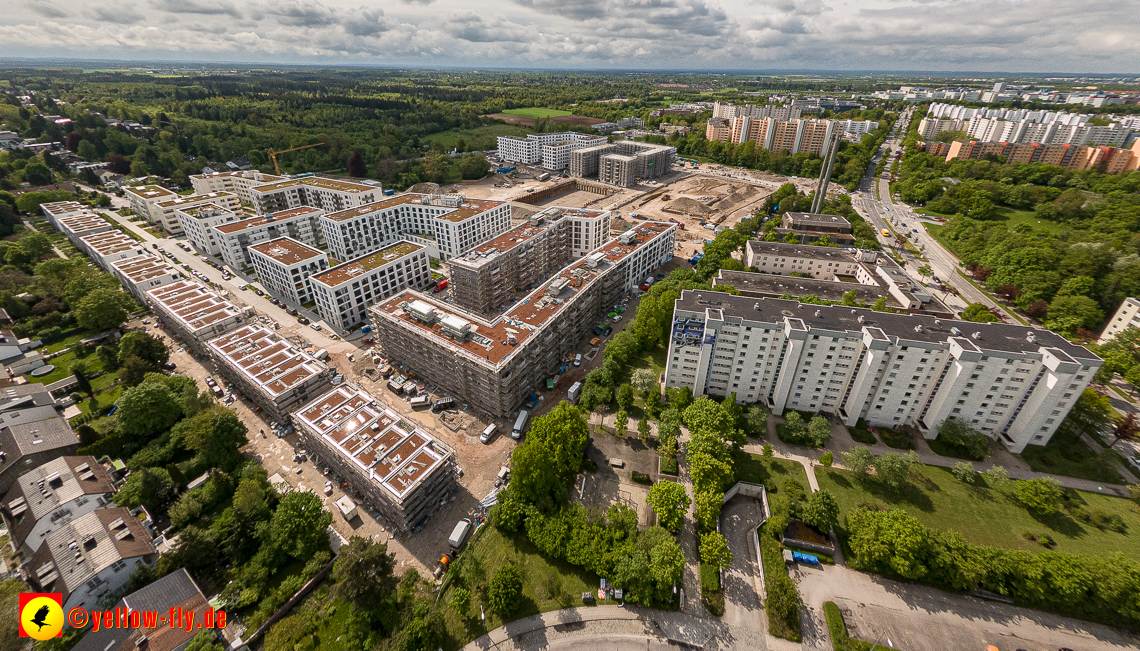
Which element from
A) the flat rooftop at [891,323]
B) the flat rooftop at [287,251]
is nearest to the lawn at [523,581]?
the flat rooftop at [891,323]

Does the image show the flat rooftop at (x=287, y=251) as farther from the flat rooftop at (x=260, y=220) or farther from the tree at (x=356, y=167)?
the tree at (x=356, y=167)

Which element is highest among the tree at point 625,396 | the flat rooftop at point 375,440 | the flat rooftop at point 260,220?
the flat rooftop at point 260,220

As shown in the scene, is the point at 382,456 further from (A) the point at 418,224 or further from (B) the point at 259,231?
(B) the point at 259,231

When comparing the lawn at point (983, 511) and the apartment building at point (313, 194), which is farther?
the apartment building at point (313, 194)

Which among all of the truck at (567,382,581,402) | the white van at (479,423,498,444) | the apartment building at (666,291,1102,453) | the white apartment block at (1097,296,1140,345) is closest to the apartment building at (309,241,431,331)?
the white van at (479,423,498,444)

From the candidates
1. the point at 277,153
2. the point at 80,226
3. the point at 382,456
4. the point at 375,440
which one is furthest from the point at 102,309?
the point at 277,153

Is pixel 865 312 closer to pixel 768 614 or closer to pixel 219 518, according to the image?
pixel 768 614
